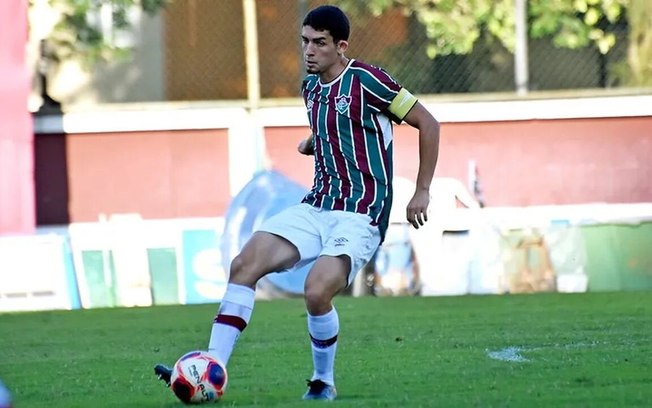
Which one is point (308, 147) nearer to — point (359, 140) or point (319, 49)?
point (359, 140)

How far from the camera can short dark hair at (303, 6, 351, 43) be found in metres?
7.50

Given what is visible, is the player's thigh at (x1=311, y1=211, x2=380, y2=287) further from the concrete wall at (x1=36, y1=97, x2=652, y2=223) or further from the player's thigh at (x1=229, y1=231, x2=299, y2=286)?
the concrete wall at (x1=36, y1=97, x2=652, y2=223)

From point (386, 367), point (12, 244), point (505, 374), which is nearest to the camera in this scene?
point (505, 374)

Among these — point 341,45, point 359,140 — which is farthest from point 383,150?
point 341,45

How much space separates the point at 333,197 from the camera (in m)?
7.60

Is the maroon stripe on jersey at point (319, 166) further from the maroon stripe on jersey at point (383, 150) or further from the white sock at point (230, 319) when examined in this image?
the white sock at point (230, 319)

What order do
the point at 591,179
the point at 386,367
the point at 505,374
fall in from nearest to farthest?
the point at 505,374 → the point at 386,367 → the point at 591,179

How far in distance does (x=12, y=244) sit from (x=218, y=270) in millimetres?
2410

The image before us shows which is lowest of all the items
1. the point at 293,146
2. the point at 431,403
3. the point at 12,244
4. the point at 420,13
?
the point at 431,403

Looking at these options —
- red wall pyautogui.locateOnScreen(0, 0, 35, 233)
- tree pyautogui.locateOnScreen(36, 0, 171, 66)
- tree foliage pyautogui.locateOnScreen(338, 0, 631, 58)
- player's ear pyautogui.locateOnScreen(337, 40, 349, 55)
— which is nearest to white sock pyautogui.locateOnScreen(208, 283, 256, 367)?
player's ear pyautogui.locateOnScreen(337, 40, 349, 55)

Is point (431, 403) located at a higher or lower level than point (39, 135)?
lower

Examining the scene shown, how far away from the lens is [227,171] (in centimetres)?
2077

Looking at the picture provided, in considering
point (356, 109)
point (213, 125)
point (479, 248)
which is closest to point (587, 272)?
point (479, 248)

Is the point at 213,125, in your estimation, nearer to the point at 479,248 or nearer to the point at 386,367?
the point at 479,248
